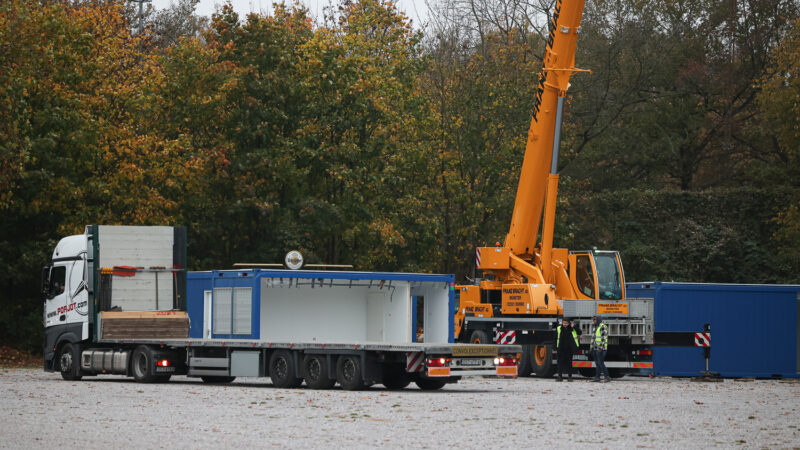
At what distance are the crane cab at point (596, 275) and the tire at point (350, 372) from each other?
391 inches

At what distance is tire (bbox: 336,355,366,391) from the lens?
23.9 meters

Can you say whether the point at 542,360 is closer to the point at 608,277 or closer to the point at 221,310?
the point at 608,277

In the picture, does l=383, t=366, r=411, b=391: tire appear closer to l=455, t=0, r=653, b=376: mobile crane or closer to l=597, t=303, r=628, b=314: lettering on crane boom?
l=455, t=0, r=653, b=376: mobile crane

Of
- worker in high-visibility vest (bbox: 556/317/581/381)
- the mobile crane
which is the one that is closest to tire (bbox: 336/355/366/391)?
worker in high-visibility vest (bbox: 556/317/581/381)

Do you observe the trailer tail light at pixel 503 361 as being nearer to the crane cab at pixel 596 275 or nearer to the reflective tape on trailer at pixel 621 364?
the reflective tape on trailer at pixel 621 364

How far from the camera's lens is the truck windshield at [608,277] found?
3209cm

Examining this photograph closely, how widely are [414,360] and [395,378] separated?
4.93 feet

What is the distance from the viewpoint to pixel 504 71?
47.4 m

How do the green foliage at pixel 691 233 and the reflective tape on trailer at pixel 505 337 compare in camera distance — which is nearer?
the reflective tape on trailer at pixel 505 337

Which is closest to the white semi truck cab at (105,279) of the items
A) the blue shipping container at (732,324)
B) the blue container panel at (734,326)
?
the blue shipping container at (732,324)

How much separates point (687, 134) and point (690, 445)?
124 ft

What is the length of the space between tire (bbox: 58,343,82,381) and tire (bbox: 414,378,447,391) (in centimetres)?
811

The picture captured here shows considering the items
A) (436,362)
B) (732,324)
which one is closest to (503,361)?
(436,362)

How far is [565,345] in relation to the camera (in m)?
29.8
